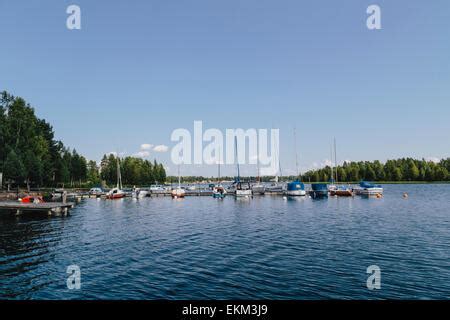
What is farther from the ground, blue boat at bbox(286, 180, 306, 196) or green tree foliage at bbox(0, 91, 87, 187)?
green tree foliage at bbox(0, 91, 87, 187)

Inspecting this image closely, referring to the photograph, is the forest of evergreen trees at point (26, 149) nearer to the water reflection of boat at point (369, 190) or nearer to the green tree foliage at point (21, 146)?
the green tree foliage at point (21, 146)

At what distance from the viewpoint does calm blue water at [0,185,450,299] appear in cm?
1766

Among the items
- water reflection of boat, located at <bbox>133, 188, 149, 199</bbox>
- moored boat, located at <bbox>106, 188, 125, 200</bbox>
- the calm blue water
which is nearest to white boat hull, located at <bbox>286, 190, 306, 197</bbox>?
water reflection of boat, located at <bbox>133, 188, 149, 199</bbox>

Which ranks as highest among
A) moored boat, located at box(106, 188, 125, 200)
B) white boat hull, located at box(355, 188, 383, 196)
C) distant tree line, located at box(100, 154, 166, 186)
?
distant tree line, located at box(100, 154, 166, 186)

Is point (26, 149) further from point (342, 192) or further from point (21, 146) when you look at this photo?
point (342, 192)

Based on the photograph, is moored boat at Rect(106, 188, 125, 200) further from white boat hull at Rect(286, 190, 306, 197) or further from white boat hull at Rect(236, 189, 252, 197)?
white boat hull at Rect(286, 190, 306, 197)

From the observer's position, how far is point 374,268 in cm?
2095

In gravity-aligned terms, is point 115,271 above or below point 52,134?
below

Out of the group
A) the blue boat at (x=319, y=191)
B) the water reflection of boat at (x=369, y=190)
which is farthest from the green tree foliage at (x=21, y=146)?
the water reflection of boat at (x=369, y=190)

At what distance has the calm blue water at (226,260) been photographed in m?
17.7

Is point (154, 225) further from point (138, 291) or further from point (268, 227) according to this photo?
point (138, 291)
